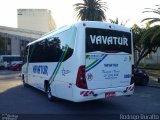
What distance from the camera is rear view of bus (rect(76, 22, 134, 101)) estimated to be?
11.2 meters

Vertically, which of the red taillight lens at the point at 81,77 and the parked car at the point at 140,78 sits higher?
the red taillight lens at the point at 81,77

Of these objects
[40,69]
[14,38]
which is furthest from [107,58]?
[14,38]

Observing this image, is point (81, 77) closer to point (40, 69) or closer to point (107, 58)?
point (107, 58)

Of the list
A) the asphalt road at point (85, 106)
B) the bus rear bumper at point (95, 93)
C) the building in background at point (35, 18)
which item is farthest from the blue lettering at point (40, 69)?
the building in background at point (35, 18)

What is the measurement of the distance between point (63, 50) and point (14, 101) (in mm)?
3473

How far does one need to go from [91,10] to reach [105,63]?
132ft

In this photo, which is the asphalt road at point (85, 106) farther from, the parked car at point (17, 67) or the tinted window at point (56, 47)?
the parked car at point (17, 67)

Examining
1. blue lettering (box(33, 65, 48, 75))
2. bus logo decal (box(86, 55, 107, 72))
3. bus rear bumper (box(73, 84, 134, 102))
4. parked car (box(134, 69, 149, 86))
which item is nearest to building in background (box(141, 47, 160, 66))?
parked car (box(134, 69, 149, 86))

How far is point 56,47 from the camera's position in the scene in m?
13.5

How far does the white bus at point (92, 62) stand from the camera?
1121 centimetres

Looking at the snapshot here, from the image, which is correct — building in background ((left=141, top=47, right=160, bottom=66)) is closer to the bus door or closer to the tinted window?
the tinted window

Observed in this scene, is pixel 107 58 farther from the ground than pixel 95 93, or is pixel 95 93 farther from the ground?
pixel 107 58

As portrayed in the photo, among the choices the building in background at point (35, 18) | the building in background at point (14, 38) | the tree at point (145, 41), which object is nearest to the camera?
the tree at point (145, 41)

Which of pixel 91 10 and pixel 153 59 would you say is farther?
pixel 153 59
